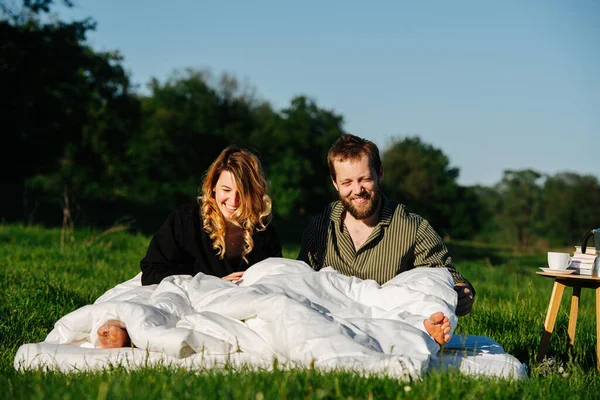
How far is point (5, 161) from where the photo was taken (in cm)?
2281

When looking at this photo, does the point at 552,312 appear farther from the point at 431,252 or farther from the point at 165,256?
the point at 165,256

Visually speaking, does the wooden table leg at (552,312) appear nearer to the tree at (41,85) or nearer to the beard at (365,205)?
the beard at (365,205)

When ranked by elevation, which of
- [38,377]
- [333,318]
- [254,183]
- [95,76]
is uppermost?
[95,76]

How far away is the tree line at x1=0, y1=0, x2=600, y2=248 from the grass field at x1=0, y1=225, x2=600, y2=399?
1.08 m

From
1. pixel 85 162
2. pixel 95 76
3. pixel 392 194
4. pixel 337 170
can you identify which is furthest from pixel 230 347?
pixel 392 194

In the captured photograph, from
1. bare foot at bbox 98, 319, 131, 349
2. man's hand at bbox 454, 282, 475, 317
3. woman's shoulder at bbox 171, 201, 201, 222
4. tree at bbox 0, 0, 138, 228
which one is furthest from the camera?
tree at bbox 0, 0, 138, 228

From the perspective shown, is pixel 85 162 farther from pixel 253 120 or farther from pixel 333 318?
pixel 333 318

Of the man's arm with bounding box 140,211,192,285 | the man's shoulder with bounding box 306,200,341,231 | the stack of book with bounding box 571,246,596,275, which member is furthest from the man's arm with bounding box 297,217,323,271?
the stack of book with bounding box 571,246,596,275

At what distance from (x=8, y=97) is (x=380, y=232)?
19887 millimetres

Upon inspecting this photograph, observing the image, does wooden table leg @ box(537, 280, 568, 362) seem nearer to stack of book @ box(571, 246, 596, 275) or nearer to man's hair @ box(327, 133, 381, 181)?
stack of book @ box(571, 246, 596, 275)

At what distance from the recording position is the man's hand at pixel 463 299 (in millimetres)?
5032

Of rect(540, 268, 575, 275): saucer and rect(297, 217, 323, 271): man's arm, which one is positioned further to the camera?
rect(297, 217, 323, 271): man's arm

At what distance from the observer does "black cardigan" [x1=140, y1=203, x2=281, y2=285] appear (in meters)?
5.80

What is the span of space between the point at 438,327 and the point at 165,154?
127 feet
